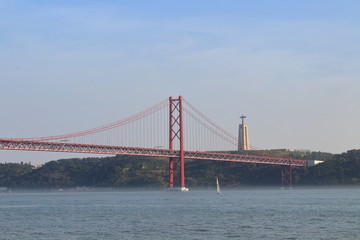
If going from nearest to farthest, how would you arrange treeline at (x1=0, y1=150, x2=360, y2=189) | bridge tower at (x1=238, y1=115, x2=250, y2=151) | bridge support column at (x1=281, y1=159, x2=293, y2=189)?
bridge support column at (x1=281, y1=159, x2=293, y2=189), treeline at (x1=0, y1=150, x2=360, y2=189), bridge tower at (x1=238, y1=115, x2=250, y2=151)

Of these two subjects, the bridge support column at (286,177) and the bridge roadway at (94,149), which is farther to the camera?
the bridge support column at (286,177)

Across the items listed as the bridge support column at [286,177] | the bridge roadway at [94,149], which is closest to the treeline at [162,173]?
the bridge support column at [286,177]

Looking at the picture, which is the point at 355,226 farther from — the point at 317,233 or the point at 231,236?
the point at 231,236

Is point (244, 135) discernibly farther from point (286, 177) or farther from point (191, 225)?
point (191, 225)

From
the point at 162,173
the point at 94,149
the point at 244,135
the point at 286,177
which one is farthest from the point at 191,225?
the point at 244,135

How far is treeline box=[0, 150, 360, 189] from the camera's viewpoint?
124 meters

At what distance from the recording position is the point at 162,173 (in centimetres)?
13738

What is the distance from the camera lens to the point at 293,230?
3588cm

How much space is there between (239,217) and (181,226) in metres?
7.04

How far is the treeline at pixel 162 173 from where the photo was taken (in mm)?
124200

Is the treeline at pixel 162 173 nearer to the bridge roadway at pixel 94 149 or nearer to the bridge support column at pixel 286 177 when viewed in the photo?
the bridge support column at pixel 286 177

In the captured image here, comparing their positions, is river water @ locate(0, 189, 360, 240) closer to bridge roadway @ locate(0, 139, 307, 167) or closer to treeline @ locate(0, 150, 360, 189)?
bridge roadway @ locate(0, 139, 307, 167)

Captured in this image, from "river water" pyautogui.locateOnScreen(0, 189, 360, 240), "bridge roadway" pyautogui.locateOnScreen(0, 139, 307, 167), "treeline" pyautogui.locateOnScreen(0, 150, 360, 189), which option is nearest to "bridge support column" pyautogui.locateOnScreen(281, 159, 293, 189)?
"treeline" pyautogui.locateOnScreen(0, 150, 360, 189)

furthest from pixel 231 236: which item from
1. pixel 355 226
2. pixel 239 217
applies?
pixel 239 217
